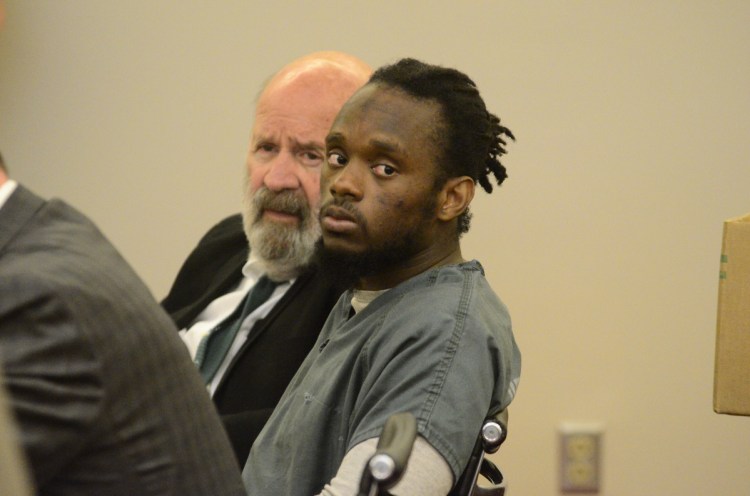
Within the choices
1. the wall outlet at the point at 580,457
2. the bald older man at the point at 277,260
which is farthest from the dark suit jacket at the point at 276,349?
the wall outlet at the point at 580,457

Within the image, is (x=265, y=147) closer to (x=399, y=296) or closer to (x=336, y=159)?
(x=336, y=159)

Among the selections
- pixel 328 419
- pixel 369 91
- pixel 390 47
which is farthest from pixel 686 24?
pixel 328 419

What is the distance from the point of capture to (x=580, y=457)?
2693 millimetres

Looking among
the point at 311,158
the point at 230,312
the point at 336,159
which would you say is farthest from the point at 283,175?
the point at 336,159

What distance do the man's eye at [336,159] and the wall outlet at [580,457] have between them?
4.62 feet

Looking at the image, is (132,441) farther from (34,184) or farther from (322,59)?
(34,184)

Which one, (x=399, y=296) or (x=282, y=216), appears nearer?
(x=399, y=296)

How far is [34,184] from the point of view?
2717 mm

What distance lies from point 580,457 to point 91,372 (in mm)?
1995

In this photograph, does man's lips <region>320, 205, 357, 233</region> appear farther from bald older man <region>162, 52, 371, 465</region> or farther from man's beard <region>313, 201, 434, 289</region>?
bald older man <region>162, 52, 371, 465</region>

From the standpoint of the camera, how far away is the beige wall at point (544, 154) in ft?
8.59

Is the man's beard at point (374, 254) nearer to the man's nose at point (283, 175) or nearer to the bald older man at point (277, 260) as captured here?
the bald older man at point (277, 260)

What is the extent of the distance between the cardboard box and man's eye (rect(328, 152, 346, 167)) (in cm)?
60

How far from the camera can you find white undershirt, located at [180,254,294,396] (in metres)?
2.01
